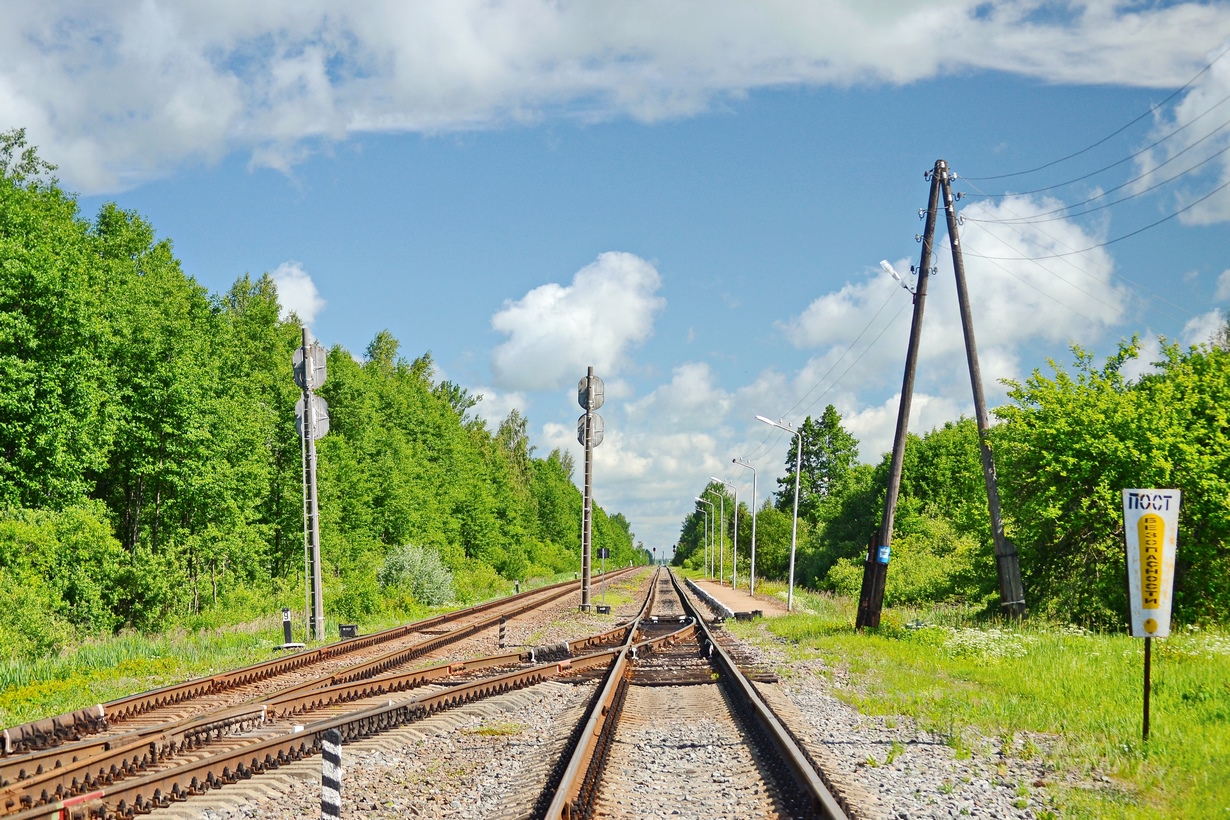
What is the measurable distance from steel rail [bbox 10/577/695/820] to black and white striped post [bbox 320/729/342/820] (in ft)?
6.49

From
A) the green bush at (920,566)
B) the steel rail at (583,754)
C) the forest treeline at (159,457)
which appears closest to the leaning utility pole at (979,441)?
the green bush at (920,566)

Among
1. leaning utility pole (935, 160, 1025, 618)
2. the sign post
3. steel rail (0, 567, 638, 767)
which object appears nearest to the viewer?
the sign post

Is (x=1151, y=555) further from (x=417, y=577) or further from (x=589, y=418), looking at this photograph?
(x=417, y=577)

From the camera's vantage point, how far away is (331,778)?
7074 mm

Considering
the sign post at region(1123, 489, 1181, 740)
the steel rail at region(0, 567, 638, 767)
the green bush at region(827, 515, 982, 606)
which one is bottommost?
the green bush at region(827, 515, 982, 606)

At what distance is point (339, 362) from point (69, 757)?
45.4 meters

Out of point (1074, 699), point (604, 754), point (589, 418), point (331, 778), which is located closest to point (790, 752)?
point (604, 754)

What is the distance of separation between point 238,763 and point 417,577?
33245 millimetres

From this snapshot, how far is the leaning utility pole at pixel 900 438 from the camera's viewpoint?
977 inches

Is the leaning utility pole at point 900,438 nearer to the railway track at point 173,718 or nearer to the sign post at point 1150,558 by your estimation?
the railway track at point 173,718

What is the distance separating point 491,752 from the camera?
34.9ft

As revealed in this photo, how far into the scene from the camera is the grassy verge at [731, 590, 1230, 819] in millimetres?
8734

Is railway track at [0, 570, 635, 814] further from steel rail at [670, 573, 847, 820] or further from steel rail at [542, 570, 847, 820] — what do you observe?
steel rail at [670, 573, 847, 820]

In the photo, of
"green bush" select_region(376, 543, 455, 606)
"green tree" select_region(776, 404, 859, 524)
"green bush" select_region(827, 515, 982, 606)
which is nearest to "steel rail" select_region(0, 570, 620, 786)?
"green bush" select_region(827, 515, 982, 606)
